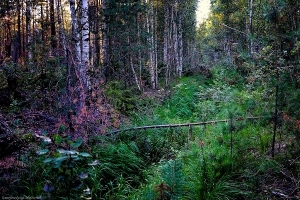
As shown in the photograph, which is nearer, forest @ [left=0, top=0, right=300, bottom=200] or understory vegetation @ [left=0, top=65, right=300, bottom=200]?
understory vegetation @ [left=0, top=65, right=300, bottom=200]

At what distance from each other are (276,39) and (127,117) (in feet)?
17.8

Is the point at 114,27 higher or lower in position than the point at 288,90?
higher

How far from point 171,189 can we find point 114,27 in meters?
9.92

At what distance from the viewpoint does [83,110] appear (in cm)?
504

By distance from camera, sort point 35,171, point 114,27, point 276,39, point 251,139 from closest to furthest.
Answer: point 35,171 < point 276,39 < point 251,139 < point 114,27

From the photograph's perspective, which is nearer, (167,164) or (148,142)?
(167,164)

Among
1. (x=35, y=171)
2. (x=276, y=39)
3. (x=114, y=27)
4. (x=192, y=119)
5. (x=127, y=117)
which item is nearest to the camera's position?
(x=35, y=171)

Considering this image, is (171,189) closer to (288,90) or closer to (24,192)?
(24,192)

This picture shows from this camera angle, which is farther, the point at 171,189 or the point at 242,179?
the point at 242,179

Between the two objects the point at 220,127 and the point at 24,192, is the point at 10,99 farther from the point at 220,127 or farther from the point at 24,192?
the point at 220,127

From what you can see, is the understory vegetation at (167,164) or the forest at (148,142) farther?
the forest at (148,142)

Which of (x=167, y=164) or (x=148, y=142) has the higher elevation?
(x=167, y=164)

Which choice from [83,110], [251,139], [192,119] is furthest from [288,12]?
[192,119]

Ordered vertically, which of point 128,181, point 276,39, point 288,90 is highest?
point 276,39
